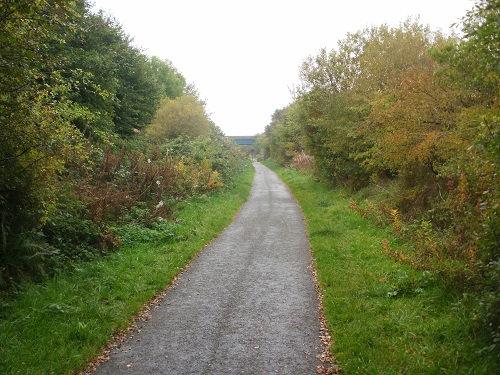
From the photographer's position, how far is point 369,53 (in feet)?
57.1

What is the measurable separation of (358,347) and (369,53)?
14946mm

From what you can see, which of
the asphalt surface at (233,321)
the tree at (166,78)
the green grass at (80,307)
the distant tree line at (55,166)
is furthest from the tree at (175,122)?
the green grass at (80,307)

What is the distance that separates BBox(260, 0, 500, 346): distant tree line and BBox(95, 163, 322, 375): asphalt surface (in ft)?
8.34

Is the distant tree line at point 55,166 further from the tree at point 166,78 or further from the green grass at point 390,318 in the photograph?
the tree at point 166,78

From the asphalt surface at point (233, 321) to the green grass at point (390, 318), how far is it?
1.55 ft

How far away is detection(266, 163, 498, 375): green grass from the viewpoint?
498cm

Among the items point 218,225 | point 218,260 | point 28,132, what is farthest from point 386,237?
point 28,132

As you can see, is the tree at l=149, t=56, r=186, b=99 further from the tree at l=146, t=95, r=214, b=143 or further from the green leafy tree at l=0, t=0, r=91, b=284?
the green leafy tree at l=0, t=0, r=91, b=284

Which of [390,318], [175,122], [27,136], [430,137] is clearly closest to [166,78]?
[175,122]

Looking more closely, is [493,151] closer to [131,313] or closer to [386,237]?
[131,313]

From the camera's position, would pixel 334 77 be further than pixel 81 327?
Yes

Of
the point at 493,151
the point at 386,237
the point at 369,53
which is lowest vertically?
the point at 386,237

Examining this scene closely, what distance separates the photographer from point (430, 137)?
36.1ft

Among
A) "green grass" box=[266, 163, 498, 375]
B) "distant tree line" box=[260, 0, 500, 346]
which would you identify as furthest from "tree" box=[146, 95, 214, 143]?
"green grass" box=[266, 163, 498, 375]
